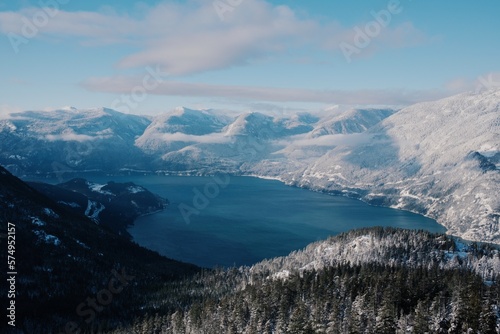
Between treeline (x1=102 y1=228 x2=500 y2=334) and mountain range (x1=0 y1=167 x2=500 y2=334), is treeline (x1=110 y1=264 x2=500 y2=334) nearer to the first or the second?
treeline (x1=102 y1=228 x2=500 y2=334)

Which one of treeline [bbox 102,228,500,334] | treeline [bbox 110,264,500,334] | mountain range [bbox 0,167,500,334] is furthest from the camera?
mountain range [bbox 0,167,500,334]

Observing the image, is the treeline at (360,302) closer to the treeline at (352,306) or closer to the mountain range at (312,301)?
the treeline at (352,306)

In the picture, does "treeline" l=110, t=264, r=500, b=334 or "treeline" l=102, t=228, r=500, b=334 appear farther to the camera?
"treeline" l=102, t=228, r=500, b=334

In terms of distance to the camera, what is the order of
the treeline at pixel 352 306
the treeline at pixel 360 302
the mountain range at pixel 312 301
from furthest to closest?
the mountain range at pixel 312 301
the treeline at pixel 360 302
the treeline at pixel 352 306

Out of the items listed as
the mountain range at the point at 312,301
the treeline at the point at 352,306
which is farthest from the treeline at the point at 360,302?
the mountain range at the point at 312,301

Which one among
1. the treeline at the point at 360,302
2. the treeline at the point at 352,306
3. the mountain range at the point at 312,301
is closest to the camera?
the treeline at the point at 352,306

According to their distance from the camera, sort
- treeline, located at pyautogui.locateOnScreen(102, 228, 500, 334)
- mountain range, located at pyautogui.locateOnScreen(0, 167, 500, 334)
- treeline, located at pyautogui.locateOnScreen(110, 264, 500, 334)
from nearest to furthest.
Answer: treeline, located at pyautogui.locateOnScreen(110, 264, 500, 334) → treeline, located at pyautogui.locateOnScreen(102, 228, 500, 334) → mountain range, located at pyautogui.locateOnScreen(0, 167, 500, 334)

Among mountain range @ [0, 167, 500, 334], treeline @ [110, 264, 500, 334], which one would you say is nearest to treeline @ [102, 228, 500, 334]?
treeline @ [110, 264, 500, 334]

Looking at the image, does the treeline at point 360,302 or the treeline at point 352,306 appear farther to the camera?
the treeline at point 360,302

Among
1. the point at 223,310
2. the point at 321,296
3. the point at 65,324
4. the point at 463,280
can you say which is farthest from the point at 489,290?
the point at 65,324

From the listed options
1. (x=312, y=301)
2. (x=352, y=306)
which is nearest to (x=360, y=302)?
(x=352, y=306)

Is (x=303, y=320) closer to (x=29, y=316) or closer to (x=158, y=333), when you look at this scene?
(x=158, y=333)

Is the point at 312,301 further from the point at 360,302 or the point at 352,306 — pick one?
the point at 360,302
